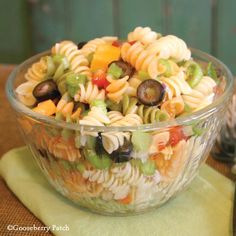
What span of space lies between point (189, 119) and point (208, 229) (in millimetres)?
162

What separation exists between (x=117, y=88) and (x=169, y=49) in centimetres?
11

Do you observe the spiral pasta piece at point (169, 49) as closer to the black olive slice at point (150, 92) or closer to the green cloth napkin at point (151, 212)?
the black olive slice at point (150, 92)

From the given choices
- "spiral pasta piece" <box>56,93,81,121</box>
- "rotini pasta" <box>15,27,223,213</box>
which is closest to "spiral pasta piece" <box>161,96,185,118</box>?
"rotini pasta" <box>15,27,223,213</box>

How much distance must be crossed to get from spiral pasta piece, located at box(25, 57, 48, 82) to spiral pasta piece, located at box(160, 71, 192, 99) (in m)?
0.20

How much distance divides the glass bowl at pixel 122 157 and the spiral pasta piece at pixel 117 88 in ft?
0.22

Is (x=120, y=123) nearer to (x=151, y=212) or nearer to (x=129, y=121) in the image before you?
(x=129, y=121)

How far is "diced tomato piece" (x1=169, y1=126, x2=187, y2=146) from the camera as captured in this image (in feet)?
2.20

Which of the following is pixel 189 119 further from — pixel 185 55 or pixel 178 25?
pixel 178 25

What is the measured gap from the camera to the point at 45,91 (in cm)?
74

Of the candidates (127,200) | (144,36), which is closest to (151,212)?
(127,200)

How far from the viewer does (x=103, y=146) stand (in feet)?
2.17

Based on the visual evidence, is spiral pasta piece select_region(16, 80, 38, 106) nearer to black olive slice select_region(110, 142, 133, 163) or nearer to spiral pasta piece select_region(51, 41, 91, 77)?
spiral pasta piece select_region(51, 41, 91, 77)

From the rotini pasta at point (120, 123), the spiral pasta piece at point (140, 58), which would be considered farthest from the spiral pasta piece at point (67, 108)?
the spiral pasta piece at point (140, 58)

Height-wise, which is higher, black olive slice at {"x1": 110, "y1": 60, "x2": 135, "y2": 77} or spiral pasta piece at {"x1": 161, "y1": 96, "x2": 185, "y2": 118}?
black olive slice at {"x1": 110, "y1": 60, "x2": 135, "y2": 77}
